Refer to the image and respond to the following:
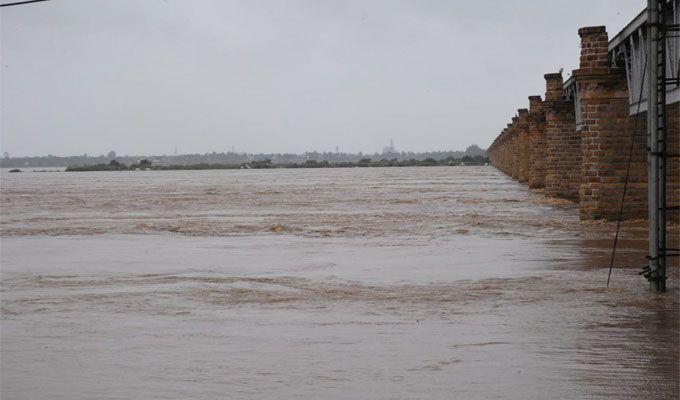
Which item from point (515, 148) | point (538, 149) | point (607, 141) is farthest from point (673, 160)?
point (515, 148)

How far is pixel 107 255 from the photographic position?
1603cm

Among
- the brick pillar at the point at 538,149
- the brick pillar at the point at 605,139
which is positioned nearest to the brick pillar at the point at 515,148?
the brick pillar at the point at 538,149

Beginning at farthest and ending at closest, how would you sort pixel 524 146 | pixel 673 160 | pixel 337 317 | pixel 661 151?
pixel 524 146 < pixel 673 160 < pixel 661 151 < pixel 337 317

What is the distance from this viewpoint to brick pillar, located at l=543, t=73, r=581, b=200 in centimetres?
3130

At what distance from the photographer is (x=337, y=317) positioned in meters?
9.62

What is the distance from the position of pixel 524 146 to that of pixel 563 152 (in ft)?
60.9

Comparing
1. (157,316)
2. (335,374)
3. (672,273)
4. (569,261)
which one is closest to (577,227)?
(569,261)

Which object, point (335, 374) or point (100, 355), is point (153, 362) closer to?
point (100, 355)

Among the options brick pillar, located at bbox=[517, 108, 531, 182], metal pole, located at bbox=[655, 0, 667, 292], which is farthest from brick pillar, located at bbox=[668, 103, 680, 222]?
brick pillar, located at bbox=[517, 108, 531, 182]

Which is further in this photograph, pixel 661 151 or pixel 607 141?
pixel 607 141

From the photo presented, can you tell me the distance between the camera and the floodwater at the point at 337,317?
689 centimetres

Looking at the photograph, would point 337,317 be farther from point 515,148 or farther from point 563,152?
point 515,148

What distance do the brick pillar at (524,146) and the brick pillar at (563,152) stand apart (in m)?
14.2

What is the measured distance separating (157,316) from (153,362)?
2.25 m
